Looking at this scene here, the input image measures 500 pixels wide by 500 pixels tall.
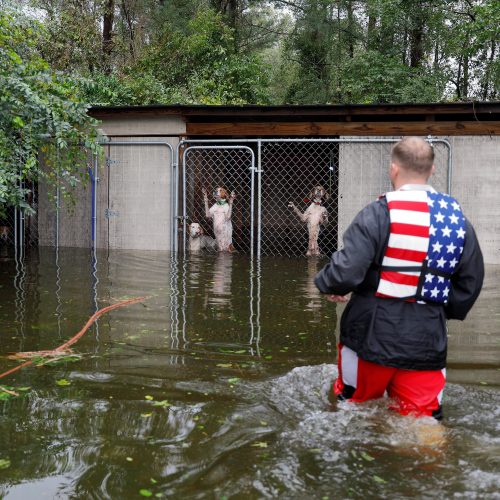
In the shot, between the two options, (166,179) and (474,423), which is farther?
(166,179)

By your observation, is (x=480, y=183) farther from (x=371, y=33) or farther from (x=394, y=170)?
(x=371, y=33)

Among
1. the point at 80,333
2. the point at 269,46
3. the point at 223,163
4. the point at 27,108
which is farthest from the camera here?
the point at 269,46

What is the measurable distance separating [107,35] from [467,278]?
2452 cm

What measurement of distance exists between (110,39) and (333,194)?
12092 millimetres

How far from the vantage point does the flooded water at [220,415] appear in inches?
131

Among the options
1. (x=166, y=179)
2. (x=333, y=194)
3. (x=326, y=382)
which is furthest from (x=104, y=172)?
(x=326, y=382)

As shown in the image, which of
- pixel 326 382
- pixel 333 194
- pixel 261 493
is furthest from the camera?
pixel 333 194

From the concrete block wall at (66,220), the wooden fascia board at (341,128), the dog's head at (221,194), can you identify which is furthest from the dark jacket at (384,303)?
the concrete block wall at (66,220)

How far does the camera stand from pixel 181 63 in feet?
80.0

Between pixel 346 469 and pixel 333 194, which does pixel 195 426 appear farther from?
pixel 333 194

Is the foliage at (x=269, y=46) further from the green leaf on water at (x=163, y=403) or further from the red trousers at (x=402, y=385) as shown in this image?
the red trousers at (x=402, y=385)

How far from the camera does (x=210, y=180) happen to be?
1585 centimetres

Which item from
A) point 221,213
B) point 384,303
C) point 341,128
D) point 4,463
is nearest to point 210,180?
point 221,213

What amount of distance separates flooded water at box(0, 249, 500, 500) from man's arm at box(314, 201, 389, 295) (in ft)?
2.53
